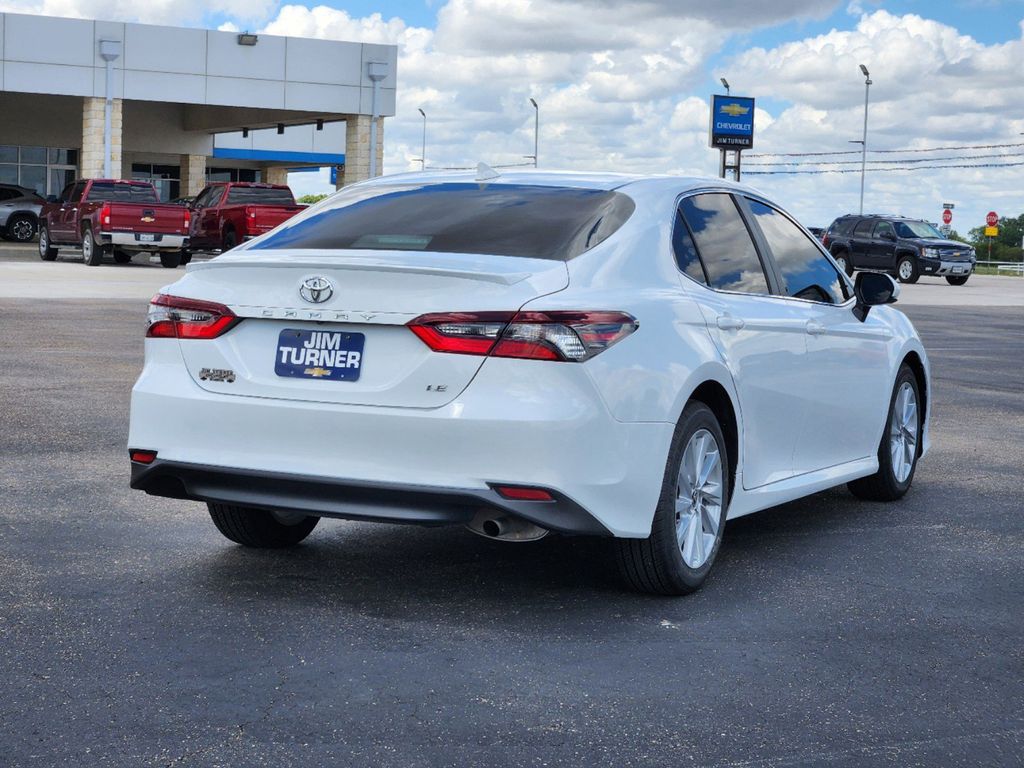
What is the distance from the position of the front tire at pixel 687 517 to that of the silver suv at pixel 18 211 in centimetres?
4545

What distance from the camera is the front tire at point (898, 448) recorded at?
7992mm

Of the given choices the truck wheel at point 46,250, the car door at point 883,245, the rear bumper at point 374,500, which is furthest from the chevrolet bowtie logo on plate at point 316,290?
the car door at point 883,245

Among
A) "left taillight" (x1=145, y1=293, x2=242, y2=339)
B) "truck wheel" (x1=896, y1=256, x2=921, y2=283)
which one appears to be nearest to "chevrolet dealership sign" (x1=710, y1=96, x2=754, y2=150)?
"truck wheel" (x1=896, y1=256, x2=921, y2=283)

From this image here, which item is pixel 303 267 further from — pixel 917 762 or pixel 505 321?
pixel 917 762

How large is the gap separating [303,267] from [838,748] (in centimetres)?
245

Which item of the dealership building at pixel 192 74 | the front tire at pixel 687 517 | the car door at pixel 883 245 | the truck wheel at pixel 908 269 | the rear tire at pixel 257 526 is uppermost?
the dealership building at pixel 192 74

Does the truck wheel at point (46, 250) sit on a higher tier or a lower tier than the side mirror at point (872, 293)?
higher

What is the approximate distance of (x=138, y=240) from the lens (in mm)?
35000

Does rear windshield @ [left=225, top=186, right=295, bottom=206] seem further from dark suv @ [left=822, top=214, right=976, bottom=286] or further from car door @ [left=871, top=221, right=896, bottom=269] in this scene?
car door @ [left=871, top=221, right=896, bottom=269]

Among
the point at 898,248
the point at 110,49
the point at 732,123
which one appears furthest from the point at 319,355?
the point at 732,123

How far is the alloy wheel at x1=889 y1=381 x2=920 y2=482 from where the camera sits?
8109 mm

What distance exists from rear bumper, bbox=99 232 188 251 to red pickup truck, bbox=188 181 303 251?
207 cm

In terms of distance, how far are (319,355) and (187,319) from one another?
616 mm

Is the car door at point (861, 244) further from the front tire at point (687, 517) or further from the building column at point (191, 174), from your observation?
the front tire at point (687, 517)
